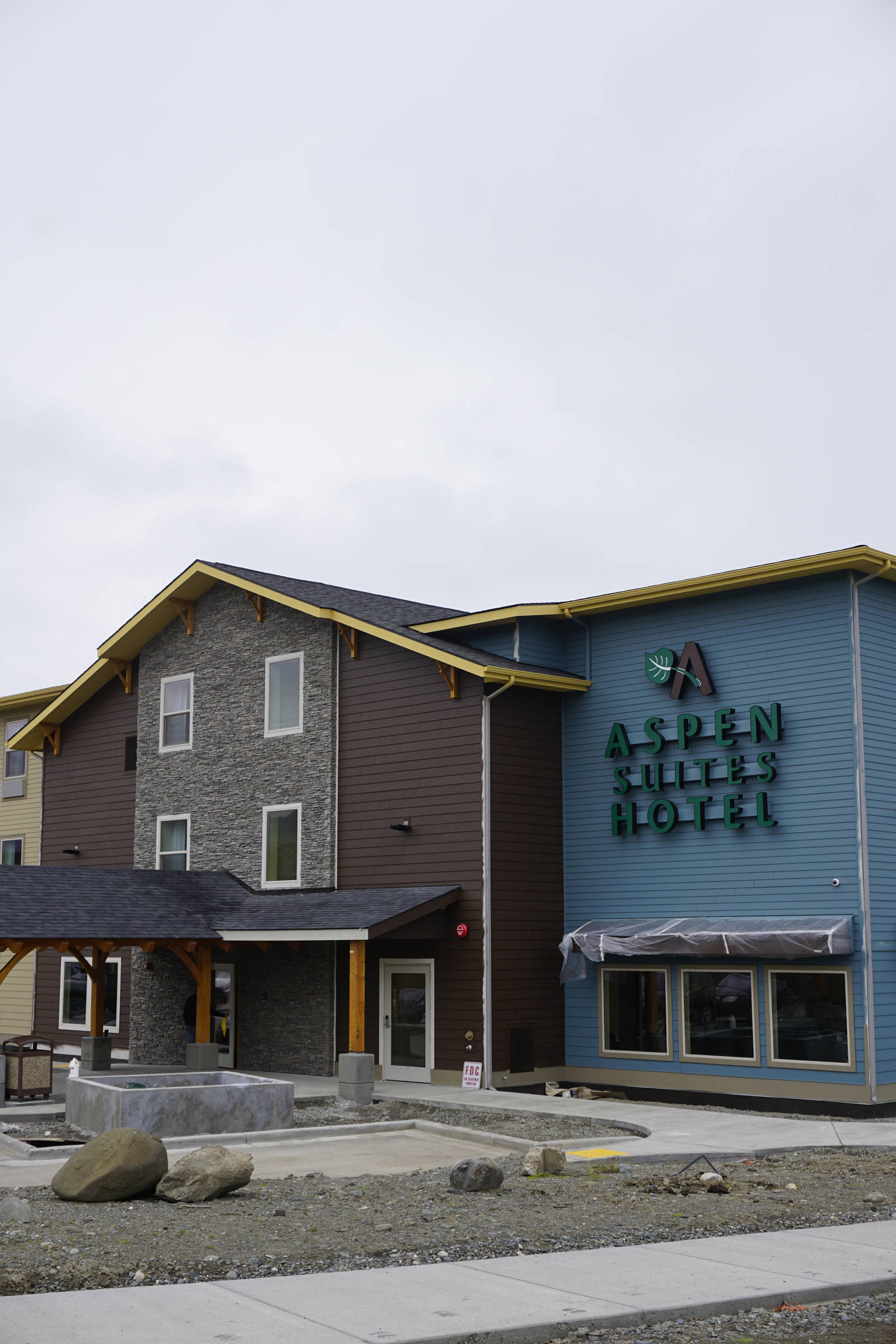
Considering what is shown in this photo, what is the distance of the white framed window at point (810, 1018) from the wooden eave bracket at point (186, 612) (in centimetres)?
1387

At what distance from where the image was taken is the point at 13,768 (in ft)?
115

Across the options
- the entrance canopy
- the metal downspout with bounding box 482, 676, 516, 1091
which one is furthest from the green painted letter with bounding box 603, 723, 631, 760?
the entrance canopy

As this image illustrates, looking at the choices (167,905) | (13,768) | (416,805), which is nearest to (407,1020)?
(416,805)

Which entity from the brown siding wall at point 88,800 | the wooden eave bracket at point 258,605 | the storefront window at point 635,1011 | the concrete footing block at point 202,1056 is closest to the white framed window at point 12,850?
the brown siding wall at point 88,800

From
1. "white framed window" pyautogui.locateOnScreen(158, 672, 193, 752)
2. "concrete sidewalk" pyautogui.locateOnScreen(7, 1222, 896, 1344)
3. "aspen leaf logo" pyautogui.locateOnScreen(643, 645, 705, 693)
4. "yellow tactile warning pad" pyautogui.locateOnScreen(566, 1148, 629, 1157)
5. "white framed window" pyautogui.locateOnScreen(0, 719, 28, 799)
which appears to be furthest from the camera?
"white framed window" pyautogui.locateOnScreen(0, 719, 28, 799)

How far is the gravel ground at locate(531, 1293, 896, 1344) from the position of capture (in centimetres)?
730

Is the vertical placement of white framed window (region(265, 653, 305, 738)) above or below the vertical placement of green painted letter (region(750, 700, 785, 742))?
above

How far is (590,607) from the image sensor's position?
22953mm

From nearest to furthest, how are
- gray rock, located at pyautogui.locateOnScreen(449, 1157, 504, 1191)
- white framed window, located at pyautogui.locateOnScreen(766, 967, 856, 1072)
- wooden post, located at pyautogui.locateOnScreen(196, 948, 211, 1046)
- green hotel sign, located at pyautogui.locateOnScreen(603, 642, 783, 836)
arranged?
1. gray rock, located at pyautogui.locateOnScreen(449, 1157, 504, 1191)
2. white framed window, located at pyautogui.locateOnScreen(766, 967, 856, 1072)
3. green hotel sign, located at pyautogui.locateOnScreen(603, 642, 783, 836)
4. wooden post, located at pyautogui.locateOnScreen(196, 948, 211, 1046)

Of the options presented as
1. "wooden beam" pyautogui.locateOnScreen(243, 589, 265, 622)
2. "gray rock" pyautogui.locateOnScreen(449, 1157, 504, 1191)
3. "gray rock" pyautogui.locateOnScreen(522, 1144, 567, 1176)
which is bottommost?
"gray rock" pyautogui.locateOnScreen(522, 1144, 567, 1176)

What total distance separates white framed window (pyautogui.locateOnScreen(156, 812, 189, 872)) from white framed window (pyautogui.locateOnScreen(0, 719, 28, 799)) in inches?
311

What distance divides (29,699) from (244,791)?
10.5 metres

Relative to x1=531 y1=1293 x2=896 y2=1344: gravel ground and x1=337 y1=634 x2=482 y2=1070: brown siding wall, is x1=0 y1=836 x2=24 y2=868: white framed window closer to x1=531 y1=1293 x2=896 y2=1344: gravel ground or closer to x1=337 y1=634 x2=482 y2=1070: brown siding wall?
x1=337 y1=634 x2=482 y2=1070: brown siding wall

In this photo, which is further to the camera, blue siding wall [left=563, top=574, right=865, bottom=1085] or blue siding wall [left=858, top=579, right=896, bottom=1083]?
blue siding wall [left=563, top=574, right=865, bottom=1085]
